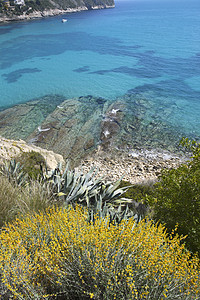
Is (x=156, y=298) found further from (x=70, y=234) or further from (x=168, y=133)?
(x=168, y=133)

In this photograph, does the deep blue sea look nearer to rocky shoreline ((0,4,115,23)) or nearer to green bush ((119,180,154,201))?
green bush ((119,180,154,201))

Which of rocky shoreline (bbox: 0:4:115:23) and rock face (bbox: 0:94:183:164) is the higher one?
rocky shoreline (bbox: 0:4:115:23)

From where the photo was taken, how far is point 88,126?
12336 mm

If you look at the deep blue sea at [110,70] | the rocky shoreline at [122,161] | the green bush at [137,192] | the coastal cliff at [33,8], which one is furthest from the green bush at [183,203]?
the coastal cliff at [33,8]

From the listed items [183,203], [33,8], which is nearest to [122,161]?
[183,203]

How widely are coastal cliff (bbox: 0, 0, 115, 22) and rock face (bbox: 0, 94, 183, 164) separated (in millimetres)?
53410

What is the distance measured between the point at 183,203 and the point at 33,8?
7602 cm

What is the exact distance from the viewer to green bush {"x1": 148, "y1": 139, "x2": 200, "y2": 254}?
3402 millimetres

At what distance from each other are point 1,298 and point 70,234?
1.00 metres

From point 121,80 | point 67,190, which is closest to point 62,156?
point 67,190

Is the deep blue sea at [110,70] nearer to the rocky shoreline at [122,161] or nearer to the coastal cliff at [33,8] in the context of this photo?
the rocky shoreline at [122,161]

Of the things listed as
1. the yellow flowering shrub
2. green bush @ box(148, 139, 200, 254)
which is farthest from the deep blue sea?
the yellow flowering shrub

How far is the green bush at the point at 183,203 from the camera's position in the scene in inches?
134

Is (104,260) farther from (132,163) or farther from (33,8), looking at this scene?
(33,8)
